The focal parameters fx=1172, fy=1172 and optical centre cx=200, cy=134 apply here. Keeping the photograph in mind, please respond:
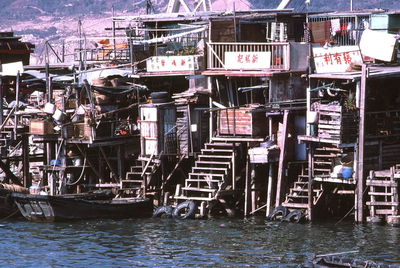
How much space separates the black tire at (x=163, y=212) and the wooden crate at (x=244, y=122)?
432 centimetres

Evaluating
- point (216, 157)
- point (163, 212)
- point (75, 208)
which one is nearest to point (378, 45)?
point (216, 157)

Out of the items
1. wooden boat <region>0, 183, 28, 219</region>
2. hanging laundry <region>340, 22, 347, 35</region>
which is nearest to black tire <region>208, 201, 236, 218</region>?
wooden boat <region>0, 183, 28, 219</region>

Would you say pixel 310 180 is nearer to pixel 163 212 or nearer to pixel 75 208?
pixel 163 212

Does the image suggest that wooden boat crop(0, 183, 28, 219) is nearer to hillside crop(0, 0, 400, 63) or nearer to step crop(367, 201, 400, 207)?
step crop(367, 201, 400, 207)

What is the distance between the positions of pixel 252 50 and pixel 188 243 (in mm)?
10574

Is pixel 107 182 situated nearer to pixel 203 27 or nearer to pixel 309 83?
pixel 203 27

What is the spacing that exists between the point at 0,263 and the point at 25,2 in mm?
126775

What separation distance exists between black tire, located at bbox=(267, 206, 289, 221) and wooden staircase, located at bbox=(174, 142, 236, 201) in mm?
2852

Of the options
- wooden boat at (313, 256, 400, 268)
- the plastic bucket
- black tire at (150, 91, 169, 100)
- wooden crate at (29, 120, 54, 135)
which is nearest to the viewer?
wooden boat at (313, 256, 400, 268)

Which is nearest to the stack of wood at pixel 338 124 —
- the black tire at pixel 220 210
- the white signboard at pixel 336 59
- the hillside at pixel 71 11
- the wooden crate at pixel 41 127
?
the white signboard at pixel 336 59

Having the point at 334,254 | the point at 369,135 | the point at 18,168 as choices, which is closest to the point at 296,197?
the point at 369,135

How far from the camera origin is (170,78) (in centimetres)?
5556

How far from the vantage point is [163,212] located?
161 feet

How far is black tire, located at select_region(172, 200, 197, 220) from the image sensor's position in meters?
48.0
